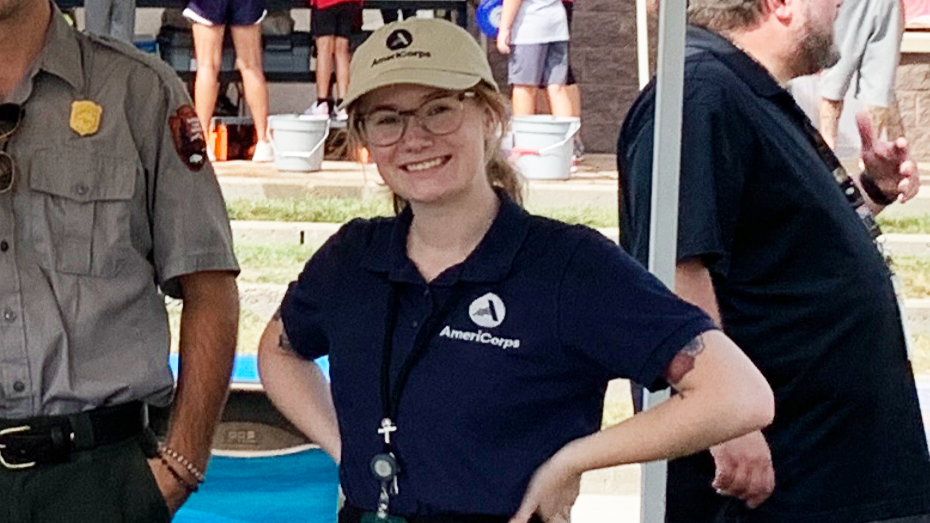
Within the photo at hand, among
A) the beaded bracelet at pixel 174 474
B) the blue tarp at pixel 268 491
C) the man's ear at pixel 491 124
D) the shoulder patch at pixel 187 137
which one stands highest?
the man's ear at pixel 491 124

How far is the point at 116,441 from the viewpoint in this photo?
7.58ft

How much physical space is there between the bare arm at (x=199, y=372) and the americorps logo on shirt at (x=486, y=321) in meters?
0.63

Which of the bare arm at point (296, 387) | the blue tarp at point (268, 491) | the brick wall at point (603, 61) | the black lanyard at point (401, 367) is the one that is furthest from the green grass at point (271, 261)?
the black lanyard at point (401, 367)

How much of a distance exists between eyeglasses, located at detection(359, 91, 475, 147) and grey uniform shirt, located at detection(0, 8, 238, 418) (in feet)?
1.70

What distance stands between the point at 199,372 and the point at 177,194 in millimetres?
266

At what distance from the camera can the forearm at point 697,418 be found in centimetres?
179

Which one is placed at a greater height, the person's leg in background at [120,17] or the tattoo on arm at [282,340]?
the person's leg in background at [120,17]

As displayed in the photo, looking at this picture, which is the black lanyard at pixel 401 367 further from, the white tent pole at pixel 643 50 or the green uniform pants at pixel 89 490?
the white tent pole at pixel 643 50

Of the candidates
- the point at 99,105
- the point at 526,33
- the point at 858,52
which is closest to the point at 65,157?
the point at 99,105

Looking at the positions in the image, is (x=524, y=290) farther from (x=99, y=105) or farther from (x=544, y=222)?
(x=99, y=105)

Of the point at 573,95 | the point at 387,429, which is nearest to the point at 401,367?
the point at 387,429

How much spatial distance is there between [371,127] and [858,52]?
307 centimetres

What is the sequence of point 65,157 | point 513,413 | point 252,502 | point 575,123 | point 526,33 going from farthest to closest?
point 526,33
point 575,123
point 252,502
point 65,157
point 513,413

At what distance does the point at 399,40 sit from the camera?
198cm
